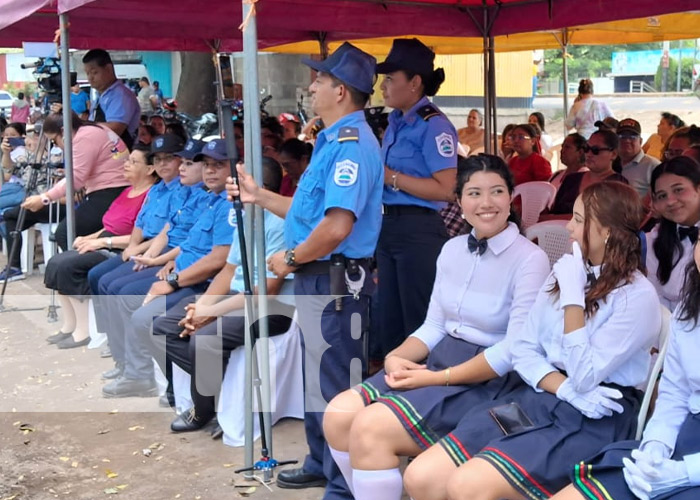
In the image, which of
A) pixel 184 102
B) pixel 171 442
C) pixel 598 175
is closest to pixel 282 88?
pixel 184 102

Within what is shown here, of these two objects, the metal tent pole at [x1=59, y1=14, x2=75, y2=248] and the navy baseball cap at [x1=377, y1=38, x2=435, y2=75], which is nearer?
the navy baseball cap at [x1=377, y1=38, x2=435, y2=75]

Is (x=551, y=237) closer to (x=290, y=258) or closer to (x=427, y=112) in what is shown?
(x=427, y=112)

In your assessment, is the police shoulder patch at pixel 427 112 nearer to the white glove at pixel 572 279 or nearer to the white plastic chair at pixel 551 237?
the white plastic chair at pixel 551 237

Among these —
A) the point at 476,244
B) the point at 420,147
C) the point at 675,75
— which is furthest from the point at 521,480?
the point at 675,75

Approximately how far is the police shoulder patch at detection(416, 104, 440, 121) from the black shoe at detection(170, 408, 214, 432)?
6.06 ft

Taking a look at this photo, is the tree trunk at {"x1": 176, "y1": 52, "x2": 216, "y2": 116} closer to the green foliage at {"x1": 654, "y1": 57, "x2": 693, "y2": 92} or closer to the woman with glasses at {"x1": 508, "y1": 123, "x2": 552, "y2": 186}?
the woman with glasses at {"x1": 508, "y1": 123, "x2": 552, "y2": 186}

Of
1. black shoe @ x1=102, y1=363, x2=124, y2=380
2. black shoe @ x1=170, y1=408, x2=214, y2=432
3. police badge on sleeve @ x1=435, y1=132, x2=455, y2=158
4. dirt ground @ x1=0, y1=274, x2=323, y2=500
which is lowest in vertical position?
dirt ground @ x1=0, y1=274, x2=323, y2=500

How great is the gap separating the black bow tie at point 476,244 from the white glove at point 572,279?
0.42 metres

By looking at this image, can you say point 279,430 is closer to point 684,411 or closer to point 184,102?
point 684,411

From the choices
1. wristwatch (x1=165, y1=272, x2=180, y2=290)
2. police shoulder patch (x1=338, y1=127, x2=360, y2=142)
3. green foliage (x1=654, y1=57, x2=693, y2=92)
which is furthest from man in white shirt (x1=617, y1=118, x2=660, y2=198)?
green foliage (x1=654, y1=57, x2=693, y2=92)

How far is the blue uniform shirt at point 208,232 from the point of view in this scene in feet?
15.0

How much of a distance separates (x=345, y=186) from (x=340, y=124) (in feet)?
0.92

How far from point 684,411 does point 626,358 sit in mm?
235

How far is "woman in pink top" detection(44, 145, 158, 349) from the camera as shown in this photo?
5867 mm
